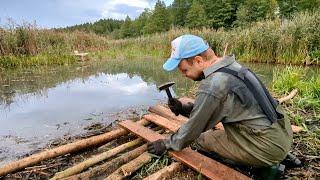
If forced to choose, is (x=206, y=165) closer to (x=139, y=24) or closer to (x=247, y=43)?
(x=247, y=43)

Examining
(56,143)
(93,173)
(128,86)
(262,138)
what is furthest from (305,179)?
(128,86)

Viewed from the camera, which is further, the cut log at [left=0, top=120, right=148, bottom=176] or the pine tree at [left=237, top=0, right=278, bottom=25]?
the pine tree at [left=237, top=0, right=278, bottom=25]

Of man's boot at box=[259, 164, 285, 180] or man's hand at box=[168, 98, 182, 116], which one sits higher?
man's hand at box=[168, 98, 182, 116]

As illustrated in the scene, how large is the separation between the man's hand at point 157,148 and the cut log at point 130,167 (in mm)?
103

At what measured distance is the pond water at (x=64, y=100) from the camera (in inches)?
189

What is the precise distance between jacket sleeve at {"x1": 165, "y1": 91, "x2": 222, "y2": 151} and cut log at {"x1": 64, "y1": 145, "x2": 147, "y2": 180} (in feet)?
2.67

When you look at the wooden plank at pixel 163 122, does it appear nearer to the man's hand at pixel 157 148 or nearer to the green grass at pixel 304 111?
the man's hand at pixel 157 148

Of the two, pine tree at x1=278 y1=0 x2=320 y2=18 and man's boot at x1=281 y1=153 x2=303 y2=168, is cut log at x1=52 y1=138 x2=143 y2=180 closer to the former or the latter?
man's boot at x1=281 y1=153 x2=303 y2=168

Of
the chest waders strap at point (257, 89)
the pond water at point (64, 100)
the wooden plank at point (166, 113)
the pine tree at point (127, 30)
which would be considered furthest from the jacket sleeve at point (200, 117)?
the pine tree at point (127, 30)

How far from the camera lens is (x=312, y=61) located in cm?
1179

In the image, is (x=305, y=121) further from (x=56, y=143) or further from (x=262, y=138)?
(x=56, y=143)

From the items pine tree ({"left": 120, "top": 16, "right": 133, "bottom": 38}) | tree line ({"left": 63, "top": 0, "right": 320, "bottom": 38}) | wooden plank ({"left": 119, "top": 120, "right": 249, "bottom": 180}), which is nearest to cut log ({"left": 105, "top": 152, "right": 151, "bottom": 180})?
wooden plank ({"left": 119, "top": 120, "right": 249, "bottom": 180})

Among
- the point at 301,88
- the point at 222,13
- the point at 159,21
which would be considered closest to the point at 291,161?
the point at 301,88

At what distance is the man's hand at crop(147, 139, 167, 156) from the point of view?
3.28 meters
